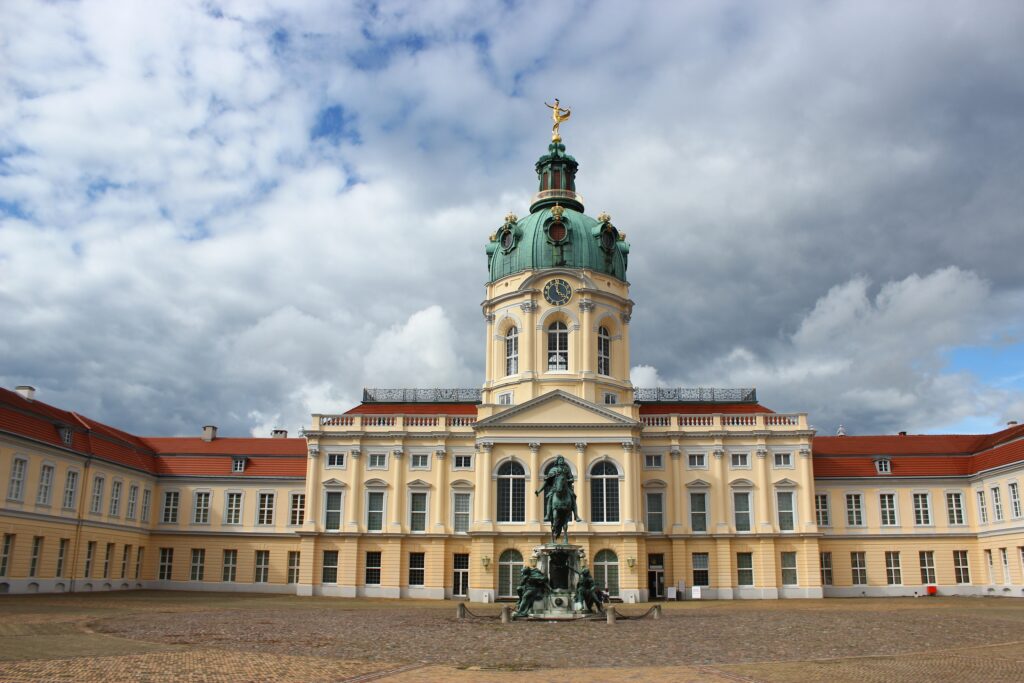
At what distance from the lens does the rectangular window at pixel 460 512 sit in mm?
57969

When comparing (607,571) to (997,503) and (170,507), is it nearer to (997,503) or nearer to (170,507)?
(997,503)

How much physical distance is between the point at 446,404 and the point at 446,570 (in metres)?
14.1

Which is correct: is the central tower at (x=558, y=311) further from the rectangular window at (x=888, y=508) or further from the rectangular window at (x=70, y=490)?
the rectangular window at (x=70, y=490)

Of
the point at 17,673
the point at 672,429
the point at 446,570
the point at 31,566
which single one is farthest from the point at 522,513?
the point at 17,673

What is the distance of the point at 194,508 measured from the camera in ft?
207

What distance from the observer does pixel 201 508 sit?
63156mm

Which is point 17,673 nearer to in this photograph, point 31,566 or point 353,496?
point 31,566

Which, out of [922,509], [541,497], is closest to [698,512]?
[541,497]

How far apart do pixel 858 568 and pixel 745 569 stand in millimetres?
8453

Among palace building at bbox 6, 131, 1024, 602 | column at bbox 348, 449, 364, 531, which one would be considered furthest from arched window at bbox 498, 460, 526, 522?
column at bbox 348, 449, 364, 531

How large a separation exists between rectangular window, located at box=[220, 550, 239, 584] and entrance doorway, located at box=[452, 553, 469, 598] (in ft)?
52.1

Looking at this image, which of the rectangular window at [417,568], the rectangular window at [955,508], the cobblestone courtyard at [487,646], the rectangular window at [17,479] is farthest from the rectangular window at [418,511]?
the rectangular window at [955,508]

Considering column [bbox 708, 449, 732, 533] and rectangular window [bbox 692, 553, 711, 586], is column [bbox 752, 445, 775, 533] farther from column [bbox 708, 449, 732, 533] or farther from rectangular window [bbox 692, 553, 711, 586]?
rectangular window [bbox 692, 553, 711, 586]

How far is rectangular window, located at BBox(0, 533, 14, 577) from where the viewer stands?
45.5m
